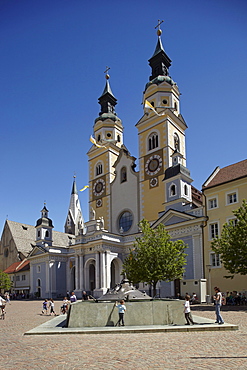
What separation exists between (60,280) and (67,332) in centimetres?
4462

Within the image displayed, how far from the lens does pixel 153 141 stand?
174ft

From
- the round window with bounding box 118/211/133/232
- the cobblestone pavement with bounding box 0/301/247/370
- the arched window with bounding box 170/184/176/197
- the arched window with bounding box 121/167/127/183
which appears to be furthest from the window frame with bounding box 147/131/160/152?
the cobblestone pavement with bounding box 0/301/247/370

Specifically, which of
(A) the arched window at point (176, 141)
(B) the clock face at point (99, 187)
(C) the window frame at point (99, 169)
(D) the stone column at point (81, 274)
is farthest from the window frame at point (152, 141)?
(D) the stone column at point (81, 274)

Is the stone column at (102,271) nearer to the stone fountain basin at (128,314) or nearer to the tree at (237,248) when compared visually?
the tree at (237,248)

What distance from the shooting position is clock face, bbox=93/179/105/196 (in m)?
59.0

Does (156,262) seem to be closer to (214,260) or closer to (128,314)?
(214,260)

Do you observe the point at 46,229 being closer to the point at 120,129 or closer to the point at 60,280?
the point at 60,280

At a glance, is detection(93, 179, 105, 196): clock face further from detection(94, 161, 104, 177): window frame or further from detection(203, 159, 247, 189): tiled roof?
detection(203, 159, 247, 189): tiled roof

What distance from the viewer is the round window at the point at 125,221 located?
2085 inches

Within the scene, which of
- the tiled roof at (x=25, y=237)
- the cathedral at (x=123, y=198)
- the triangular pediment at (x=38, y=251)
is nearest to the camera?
the cathedral at (x=123, y=198)

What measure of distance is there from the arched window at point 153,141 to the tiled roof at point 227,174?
A: 14.4 metres

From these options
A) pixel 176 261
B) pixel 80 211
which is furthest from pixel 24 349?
pixel 80 211

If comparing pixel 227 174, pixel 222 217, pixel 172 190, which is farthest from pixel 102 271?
pixel 227 174

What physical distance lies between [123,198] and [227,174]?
20.9 m
